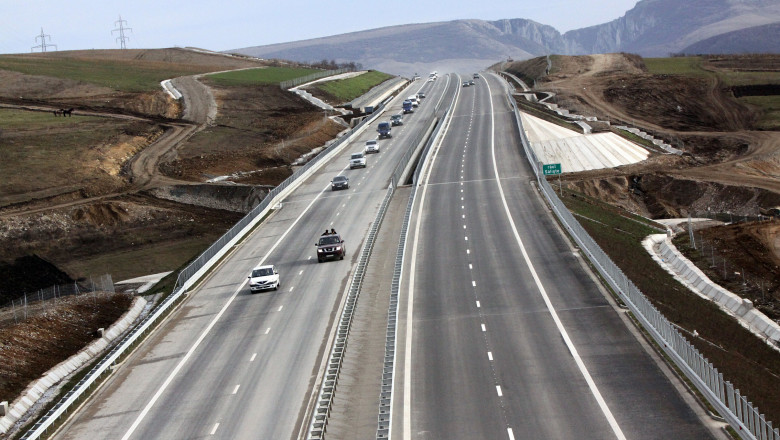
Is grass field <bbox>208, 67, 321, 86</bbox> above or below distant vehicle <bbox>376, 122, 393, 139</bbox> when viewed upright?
above

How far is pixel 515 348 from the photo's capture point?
3266 cm

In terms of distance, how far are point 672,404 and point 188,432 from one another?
1420cm

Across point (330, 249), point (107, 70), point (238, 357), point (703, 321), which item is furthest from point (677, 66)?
point (238, 357)

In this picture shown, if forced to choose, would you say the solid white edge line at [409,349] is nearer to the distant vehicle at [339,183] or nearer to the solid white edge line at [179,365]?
the solid white edge line at [179,365]

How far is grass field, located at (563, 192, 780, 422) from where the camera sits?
3206 centimetres

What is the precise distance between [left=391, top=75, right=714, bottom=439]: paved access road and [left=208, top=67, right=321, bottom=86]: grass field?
87623mm

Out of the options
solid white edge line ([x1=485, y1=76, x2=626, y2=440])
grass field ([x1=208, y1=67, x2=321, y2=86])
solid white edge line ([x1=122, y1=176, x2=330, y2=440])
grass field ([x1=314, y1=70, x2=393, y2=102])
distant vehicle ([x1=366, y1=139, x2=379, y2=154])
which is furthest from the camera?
grass field ([x1=314, y1=70, x2=393, y2=102])

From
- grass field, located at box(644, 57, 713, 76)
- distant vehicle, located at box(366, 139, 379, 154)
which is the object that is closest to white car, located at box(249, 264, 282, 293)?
distant vehicle, located at box(366, 139, 379, 154)

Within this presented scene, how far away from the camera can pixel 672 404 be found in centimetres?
2600

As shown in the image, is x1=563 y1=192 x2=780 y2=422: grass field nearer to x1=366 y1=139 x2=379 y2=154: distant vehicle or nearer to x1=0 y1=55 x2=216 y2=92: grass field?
x1=366 y1=139 x2=379 y2=154: distant vehicle

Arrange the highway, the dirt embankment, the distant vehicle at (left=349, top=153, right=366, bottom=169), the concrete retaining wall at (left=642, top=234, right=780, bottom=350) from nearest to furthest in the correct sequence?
the highway
the concrete retaining wall at (left=642, top=234, right=780, bottom=350)
the dirt embankment
the distant vehicle at (left=349, top=153, right=366, bottom=169)

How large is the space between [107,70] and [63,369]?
11357 centimetres

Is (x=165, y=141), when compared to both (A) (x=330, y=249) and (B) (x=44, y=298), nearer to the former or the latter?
(B) (x=44, y=298)

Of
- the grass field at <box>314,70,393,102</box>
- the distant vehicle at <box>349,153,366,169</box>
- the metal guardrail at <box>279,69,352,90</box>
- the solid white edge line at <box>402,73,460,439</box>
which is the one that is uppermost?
the metal guardrail at <box>279,69,352,90</box>
